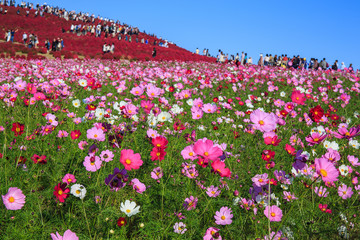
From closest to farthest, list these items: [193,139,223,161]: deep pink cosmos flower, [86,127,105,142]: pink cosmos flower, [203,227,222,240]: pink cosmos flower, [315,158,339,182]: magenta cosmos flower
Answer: [315,158,339,182]: magenta cosmos flower < [193,139,223,161]: deep pink cosmos flower < [203,227,222,240]: pink cosmos flower < [86,127,105,142]: pink cosmos flower

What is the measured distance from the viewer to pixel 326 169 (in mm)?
1060

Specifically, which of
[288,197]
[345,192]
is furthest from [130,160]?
[345,192]

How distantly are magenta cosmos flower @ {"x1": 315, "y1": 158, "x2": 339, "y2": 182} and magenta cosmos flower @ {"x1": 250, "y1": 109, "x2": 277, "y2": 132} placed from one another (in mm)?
392

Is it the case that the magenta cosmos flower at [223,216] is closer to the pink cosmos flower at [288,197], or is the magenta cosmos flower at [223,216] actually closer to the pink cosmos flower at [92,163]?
the pink cosmos flower at [288,197]

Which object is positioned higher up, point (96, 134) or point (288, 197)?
point (96, 134)

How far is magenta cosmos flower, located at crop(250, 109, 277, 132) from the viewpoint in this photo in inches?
55.6

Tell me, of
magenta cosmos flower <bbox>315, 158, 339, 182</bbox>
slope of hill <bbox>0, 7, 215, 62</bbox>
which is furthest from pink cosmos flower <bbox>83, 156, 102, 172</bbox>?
slope of hill <bbox>0, 7, 215, 62</bbox>

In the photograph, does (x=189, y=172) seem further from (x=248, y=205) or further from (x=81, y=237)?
(x=81, y=237)

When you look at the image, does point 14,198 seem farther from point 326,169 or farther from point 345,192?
point 345,192

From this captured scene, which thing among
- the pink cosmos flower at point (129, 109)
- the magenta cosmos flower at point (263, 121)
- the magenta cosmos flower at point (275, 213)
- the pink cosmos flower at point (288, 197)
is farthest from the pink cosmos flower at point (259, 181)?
the pink cosmos flower at point (129, 109)

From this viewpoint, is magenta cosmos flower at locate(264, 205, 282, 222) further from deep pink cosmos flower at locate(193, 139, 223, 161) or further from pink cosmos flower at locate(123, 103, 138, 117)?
pink cosmos flower at locate(123, 103, 138, 117)

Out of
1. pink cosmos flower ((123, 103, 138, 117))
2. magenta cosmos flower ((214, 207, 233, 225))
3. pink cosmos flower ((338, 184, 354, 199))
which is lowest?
magenta cosmos flower ((214, 207, 233, 225))

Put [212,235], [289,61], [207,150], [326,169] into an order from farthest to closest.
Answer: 1. [289,61]
2. [212,235]
3. [207,150]
4. [326,169]

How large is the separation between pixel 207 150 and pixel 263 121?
1.64 ft
